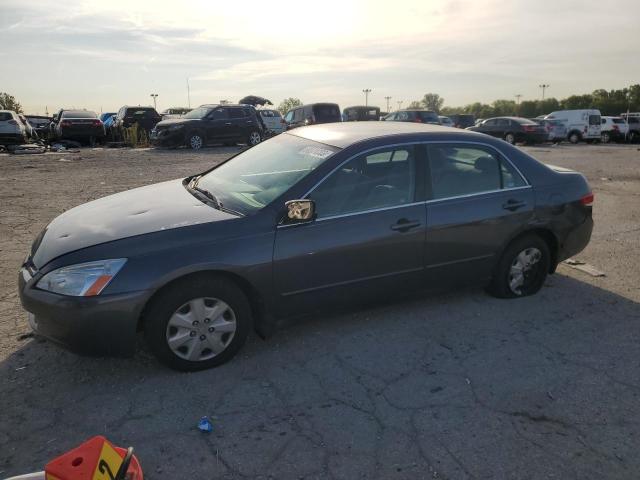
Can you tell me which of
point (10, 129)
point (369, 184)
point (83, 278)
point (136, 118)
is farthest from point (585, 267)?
point (136, 118)

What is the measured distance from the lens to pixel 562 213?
4668mm

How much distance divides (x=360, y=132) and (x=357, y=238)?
3.41 ft

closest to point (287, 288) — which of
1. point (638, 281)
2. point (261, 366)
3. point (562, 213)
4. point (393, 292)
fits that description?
point (261, 366)

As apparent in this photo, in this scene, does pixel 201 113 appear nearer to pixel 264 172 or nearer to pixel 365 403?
pixel 264 172

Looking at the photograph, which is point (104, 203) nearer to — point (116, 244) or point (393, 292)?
point (116, 244)

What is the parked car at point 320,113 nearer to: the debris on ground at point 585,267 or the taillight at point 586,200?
the debris on ground at point 585,267

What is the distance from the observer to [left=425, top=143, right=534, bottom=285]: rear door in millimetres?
4102

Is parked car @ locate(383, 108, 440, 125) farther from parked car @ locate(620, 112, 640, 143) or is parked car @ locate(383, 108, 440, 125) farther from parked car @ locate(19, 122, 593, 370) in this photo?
parked car @ locate(19, 122, 593, 370)

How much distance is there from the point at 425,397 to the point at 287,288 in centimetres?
114

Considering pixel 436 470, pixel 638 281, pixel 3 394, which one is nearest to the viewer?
pixel 436 470

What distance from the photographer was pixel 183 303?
10.6ft

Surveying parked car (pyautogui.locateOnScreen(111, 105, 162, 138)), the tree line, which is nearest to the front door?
parked car (pyautogui.locateOnScreen(111, 105, 162, 138))

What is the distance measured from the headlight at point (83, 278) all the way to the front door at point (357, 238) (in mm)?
1027

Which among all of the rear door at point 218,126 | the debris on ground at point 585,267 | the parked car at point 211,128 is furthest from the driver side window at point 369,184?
the rear door at point 218,126
